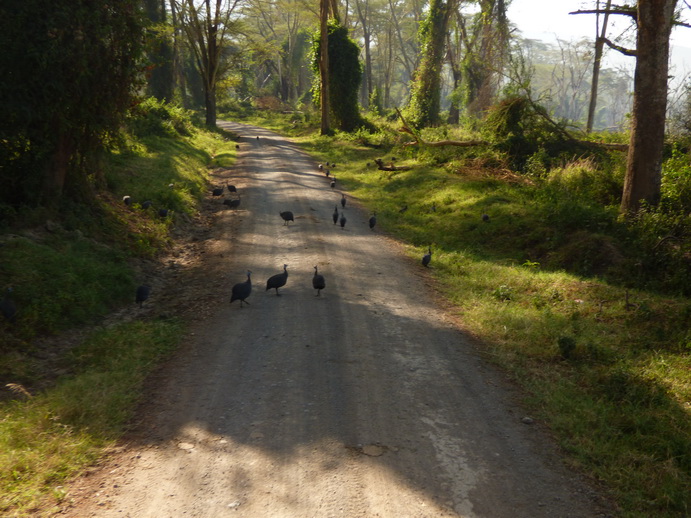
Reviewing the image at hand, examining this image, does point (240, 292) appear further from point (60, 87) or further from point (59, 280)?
point (60, 87)

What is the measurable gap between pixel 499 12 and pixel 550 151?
84.4ft

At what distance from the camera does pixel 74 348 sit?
23.8ft

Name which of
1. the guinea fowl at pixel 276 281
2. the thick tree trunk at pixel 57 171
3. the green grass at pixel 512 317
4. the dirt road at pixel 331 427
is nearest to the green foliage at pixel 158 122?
the green grass at pixel 512 317

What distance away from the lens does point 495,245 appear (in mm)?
13031

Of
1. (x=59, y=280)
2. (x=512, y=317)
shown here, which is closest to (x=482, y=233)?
(x=512, y=317)

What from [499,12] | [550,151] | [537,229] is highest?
[499,12]

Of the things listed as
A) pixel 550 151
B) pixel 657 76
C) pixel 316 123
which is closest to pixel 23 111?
pixel 657 76

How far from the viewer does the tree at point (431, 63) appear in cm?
3462

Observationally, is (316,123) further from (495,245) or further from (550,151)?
(495,245)

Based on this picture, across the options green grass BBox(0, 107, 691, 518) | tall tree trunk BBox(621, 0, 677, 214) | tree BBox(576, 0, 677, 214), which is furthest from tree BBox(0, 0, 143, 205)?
tall tree trunk BBox(621, 0, 677, 214)

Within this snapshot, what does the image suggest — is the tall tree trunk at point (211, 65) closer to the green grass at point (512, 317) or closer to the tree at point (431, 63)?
the tree at point (431, 63)

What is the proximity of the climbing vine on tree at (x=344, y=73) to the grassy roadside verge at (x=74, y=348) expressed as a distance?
24506 millimetres

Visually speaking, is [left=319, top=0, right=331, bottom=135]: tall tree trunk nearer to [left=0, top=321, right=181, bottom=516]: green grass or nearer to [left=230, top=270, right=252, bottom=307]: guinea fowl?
[left=230, top=270, right=252, bottom=307]: guinea fowl

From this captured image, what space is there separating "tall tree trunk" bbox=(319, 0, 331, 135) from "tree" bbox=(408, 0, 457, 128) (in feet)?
21.1
